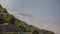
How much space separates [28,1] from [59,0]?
45cm

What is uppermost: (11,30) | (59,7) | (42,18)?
(59,7)

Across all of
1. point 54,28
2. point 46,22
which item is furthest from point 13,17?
point 54,28

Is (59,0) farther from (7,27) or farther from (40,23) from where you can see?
(7,27)

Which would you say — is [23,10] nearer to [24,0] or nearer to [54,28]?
[24,0]

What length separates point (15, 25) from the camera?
78.0 inches

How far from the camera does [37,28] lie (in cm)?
199

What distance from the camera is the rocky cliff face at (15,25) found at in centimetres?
196

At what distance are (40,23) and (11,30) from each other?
1.36ft

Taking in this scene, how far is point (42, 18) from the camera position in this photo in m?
2.02

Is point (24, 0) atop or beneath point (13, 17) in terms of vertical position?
atop

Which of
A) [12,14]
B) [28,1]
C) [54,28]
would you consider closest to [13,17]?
[12,14]

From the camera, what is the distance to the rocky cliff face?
1.96 m

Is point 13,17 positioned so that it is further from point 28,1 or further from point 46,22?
point 46,22

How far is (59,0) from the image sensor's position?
2.06 m
